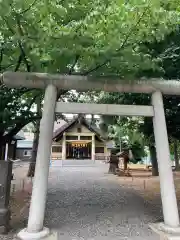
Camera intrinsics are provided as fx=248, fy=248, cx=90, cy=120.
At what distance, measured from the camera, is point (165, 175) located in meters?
5.80

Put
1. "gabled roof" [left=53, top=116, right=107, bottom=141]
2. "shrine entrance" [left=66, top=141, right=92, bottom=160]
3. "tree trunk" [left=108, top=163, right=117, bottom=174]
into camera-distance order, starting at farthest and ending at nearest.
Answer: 1. "shrine entrance" [left=66, top=141, right=92, bottom=160]
2. "gabled roof" [left=53, top=116, right=107, bottom=141]
3. "tree trunk" [left=108, top=163, right=117, bottom=174]

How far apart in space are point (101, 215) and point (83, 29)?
16.2ft

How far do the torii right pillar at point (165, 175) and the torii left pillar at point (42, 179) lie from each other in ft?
8.43

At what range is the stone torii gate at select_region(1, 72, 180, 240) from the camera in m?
5.37

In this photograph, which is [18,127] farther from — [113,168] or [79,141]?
[79,141]

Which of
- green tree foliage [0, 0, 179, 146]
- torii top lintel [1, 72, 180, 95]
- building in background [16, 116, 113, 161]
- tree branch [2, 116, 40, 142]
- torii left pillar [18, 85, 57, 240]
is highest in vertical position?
building in background [16, 116, 113, 161]

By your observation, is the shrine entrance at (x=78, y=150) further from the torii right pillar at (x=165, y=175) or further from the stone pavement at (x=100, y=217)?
the torii right pillar at (x=165, y=175)

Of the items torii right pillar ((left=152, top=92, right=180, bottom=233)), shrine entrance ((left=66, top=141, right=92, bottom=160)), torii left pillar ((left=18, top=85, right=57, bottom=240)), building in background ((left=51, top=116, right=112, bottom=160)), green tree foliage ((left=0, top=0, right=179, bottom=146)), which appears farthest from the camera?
shrine entrance ((left=66, top=141, right=92, bottom=160))

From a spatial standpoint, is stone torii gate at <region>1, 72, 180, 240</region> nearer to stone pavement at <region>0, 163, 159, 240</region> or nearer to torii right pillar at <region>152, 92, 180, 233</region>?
torii right pillar at <region>152, 92, 180, 233</region>

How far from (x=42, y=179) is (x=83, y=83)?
8.09 feet

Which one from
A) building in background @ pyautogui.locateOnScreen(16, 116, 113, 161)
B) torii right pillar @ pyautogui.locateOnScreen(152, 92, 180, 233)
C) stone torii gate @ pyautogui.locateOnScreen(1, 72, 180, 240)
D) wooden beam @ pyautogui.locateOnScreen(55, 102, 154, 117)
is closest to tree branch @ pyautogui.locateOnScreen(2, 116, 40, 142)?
stone torii gate @ pyautogui.locateOnScreen(1, 72, 180, 240)

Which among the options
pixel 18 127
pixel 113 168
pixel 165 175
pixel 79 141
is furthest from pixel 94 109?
pixel 79 141

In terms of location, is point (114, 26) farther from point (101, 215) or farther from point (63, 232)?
point (101, 215)

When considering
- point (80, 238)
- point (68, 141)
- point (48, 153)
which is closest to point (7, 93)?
point (48, 153)
